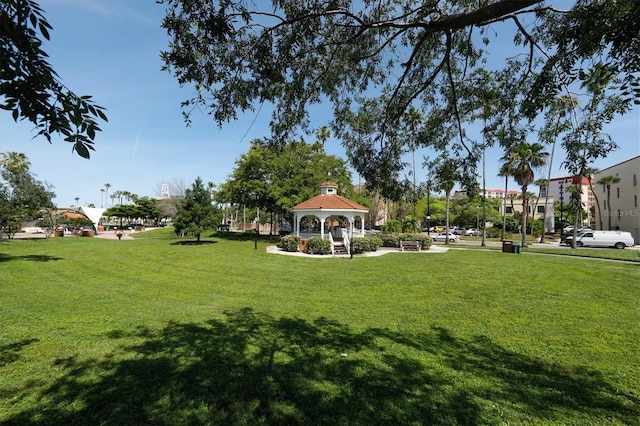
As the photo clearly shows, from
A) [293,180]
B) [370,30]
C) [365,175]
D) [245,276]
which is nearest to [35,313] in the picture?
[245,276]

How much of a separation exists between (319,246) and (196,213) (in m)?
14.3

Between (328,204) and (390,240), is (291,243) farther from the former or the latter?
(390,240)

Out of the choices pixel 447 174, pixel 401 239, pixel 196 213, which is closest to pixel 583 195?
pixel 401 239

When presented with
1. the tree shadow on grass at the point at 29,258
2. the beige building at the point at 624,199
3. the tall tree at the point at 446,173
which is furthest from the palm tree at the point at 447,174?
the beige building at the point at 624,199

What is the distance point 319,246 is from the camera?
2383cm

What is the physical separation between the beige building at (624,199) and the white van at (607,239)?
9.66m

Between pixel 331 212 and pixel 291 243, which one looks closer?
pixel 291 243

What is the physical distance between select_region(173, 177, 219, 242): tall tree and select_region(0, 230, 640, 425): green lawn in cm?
1722

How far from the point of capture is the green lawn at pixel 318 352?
4.35m

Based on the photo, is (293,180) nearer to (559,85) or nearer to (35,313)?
(35,313)

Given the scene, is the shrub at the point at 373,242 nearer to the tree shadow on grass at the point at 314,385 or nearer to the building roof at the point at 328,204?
the building roof at the point at 328,204

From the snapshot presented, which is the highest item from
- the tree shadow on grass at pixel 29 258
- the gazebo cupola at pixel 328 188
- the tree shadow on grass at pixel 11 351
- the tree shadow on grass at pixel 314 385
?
the gazebo cupola at pixel 328 188

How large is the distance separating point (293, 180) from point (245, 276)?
2009 centimetres

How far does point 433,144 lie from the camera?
7258 mm
